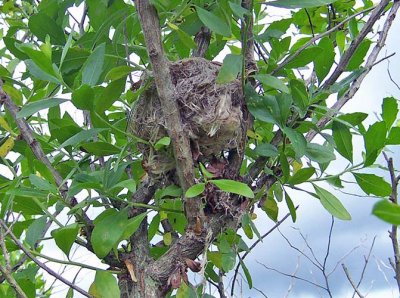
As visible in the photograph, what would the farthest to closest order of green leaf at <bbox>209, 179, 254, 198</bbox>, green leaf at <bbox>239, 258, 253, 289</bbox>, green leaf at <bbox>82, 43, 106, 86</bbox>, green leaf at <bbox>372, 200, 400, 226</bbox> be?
1. green leaf at <bbox>239, 258, 253, 289</bbox>
2. green leaf at <bbox>82, 43, 106, 86</bbox>
3. green leaf at <bbox>209, 179, 254, 198</bbox>
4. green leaf at <bbox>372, 200, 400, 226</bbox>

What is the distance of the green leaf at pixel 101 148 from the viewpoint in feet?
3.95

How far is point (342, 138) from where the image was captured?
1190mm

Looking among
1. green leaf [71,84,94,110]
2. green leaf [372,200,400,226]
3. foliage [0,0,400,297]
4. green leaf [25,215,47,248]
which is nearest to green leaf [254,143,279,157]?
foliage [0,0,400,297]

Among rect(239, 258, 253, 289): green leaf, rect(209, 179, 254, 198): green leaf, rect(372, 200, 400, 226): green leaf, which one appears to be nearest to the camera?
rect(372, 200, 400, 226): green leaf

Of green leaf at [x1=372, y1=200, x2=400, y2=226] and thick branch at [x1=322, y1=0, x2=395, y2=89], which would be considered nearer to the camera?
green leaf at [x1=372, y1=200, x2=400, y2=226]

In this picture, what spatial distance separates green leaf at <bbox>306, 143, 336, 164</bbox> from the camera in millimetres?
1203

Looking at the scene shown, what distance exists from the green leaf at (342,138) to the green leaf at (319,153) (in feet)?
0.08

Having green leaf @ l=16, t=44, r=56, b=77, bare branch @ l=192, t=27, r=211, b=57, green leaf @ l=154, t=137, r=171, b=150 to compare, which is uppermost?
green leaf @ l=16, t=44, r=56, b=77

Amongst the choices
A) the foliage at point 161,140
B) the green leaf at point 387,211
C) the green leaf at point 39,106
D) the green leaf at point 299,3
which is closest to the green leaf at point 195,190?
the foliage at point 161,140

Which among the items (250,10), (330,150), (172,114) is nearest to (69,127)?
(172,114)

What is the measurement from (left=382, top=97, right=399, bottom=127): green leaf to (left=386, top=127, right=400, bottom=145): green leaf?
0.01 metres

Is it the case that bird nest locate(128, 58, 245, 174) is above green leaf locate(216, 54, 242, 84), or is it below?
below

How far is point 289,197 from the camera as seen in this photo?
1.27 metres

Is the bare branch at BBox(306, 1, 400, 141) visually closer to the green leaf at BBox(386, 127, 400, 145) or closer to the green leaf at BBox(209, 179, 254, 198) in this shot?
the green leaf at BBox(386, 127, 400, 145)
